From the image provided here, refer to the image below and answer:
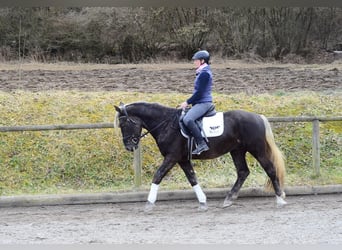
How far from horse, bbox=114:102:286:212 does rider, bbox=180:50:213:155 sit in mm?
179

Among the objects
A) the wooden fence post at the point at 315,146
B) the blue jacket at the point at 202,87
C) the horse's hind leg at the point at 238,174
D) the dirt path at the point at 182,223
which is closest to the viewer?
the dirt path at the point at 182,223

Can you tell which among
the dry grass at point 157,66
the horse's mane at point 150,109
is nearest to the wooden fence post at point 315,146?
the horse's mane at point 150,109

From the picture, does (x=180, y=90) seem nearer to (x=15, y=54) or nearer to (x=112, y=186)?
(x=112, y=186)

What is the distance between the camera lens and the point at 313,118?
6297 millimetres

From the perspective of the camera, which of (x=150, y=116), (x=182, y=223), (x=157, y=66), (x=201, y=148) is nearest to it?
(x=182, y=223)

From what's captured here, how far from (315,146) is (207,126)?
1663mm

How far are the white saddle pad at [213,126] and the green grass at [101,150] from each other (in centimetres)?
98

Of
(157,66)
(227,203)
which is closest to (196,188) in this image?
(227,203)

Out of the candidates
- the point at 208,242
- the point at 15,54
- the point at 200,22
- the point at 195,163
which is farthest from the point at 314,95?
the point at 15,54

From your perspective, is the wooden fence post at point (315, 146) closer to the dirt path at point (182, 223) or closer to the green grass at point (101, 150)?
the green grass at point (101, 150)

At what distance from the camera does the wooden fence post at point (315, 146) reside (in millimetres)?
6312

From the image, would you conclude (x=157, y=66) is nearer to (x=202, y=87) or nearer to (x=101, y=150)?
(x=101, y=150)

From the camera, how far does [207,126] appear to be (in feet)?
18.0

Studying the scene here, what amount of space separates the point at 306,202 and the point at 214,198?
1.04 metres
